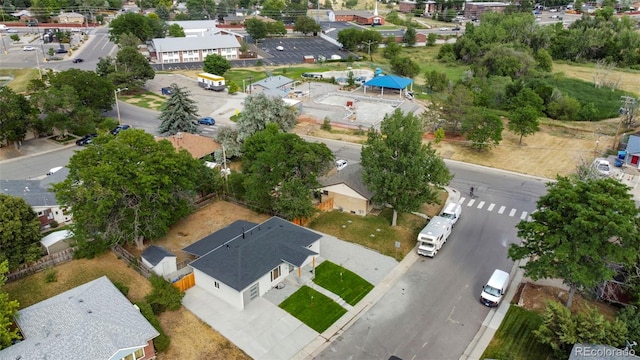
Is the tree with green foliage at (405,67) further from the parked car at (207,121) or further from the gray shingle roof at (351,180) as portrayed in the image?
the gray shingle roof at (351,180)

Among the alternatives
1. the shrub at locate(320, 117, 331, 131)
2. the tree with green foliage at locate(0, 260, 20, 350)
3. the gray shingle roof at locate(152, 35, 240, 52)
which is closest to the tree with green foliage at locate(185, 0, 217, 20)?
the gray shingle roof at locate(152, 35, 240, 52)

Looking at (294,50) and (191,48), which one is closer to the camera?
(191,48)

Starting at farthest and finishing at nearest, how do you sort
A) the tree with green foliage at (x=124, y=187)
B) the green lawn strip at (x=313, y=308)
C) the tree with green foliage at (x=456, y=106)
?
the tree with green foliage at (x=456, y=106) → the tree with green foliage at (x=124, y=187) → the green lawn strip at (x=313, y=308)

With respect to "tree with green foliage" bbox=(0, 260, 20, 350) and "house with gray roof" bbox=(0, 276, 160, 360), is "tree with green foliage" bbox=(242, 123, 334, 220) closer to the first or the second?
"house with gray roof" bbox=(0, 276, 160, 360)

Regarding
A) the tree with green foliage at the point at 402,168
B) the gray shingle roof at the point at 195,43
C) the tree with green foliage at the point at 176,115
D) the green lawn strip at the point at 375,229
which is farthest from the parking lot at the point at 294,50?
the tree with green foliage at the point at 402,168

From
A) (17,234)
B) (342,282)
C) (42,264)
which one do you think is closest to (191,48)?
(42,264)

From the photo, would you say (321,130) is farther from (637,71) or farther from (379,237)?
(637,71)

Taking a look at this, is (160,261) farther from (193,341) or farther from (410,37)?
(410,37)
